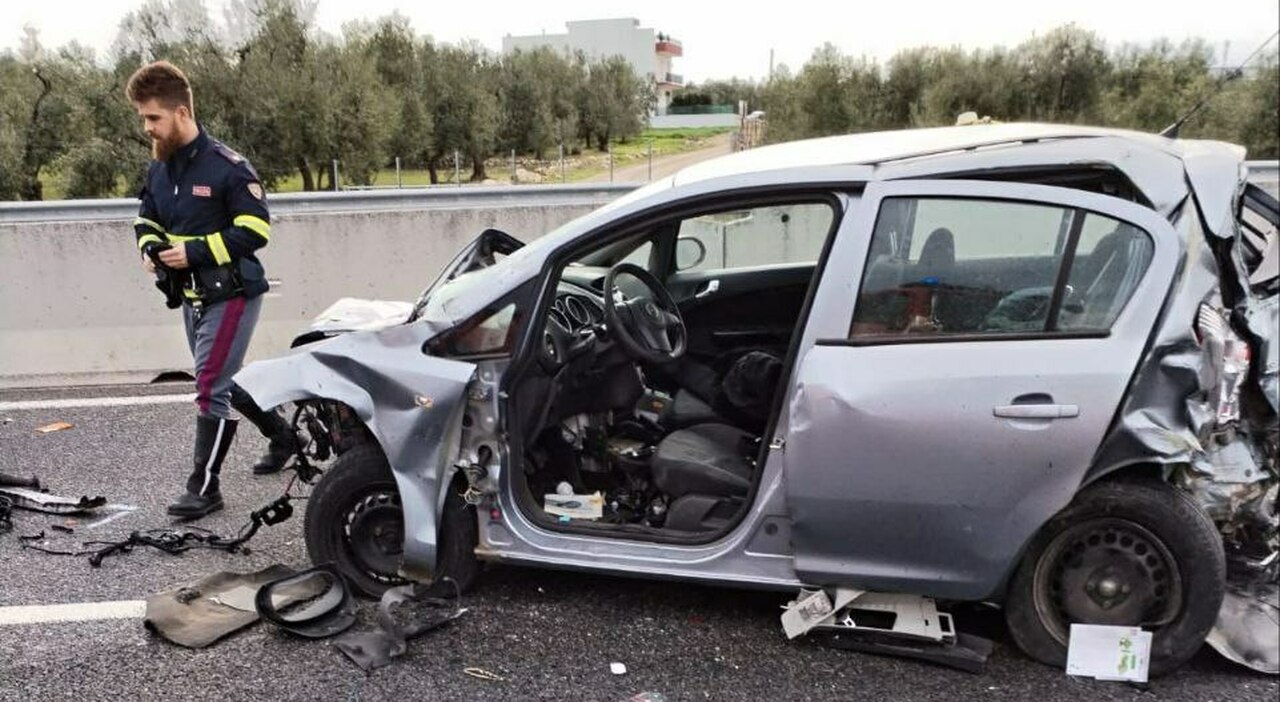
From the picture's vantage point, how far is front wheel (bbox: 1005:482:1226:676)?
2.51 m

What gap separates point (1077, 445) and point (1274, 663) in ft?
3.18

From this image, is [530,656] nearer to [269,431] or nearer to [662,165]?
[269,431]

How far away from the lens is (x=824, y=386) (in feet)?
8.41

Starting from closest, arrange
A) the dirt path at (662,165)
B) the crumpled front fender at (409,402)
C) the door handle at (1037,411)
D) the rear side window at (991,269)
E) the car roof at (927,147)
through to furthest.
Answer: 1. the door handle at (1037,411)
2. the rear side window at (991,269)
3. the car roof at (927,147)
4. the crumpled front fender at (409,402)
5. the dirt path at (662,165)

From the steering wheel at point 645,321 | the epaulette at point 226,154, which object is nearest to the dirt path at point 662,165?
the epaulette at point 226,154

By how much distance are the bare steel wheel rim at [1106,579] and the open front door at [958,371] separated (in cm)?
19

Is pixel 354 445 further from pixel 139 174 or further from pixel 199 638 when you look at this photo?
pixel 139 174

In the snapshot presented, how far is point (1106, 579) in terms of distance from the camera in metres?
2.61

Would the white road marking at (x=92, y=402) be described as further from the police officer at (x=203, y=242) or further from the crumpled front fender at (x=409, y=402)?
the crumpled front fender at (x=409, y=402)

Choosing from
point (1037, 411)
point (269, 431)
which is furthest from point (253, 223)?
point (1037, 411)

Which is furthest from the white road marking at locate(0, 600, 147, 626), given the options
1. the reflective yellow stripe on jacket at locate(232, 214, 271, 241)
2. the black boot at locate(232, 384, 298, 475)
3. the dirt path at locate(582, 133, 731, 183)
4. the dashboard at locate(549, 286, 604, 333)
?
the dirt path at locate(582, 133, 731, 183)

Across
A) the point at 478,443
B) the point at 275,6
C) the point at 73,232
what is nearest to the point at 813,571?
the point at 478,443

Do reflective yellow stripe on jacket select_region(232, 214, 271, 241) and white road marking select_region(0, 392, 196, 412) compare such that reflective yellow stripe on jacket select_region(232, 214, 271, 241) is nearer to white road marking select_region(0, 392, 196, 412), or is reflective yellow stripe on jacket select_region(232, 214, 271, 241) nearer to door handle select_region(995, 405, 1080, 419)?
white road marking select_region(0, 392, 196, 412)

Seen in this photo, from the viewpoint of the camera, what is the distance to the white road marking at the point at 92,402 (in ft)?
17.9
